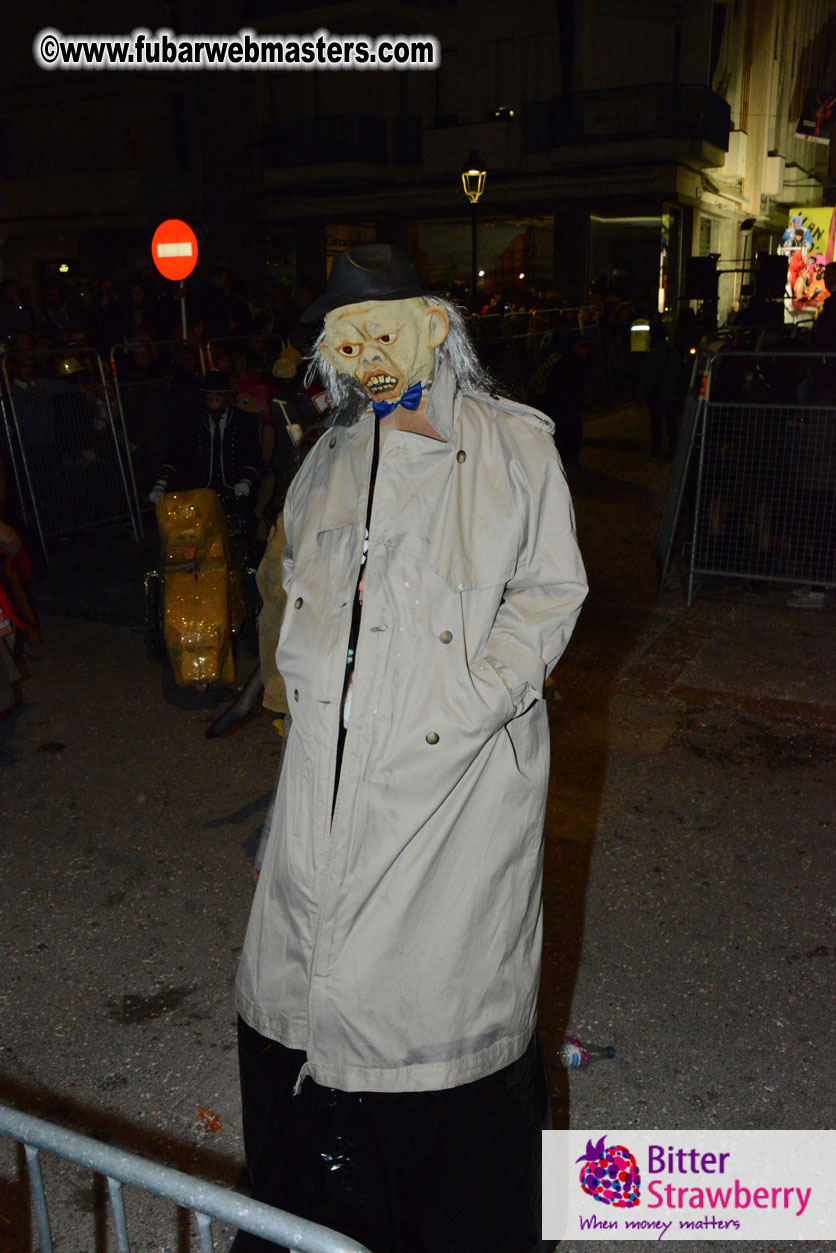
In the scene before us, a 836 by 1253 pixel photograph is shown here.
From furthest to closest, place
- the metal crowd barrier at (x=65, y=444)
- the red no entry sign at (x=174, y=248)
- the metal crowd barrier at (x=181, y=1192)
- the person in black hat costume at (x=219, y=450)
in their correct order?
the red no entry sign at (x=174, y=248) → the metal crowd barrier at (x=65, y=444) → the person in black hat costume at (x=219, y=450) → the metal crowd barrier at (x=181, y=1192)

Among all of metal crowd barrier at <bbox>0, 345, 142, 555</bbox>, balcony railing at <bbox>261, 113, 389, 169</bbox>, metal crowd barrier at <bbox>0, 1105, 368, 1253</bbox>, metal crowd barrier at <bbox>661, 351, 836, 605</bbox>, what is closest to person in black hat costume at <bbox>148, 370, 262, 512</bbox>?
metal crowd barrier at <bbox>0, 345, 142, 555</bbox>

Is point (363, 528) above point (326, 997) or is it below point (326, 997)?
above

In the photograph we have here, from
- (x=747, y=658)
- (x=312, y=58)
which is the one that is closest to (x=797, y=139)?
(x=312, y=58)

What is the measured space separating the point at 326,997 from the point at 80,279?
32.8 metres

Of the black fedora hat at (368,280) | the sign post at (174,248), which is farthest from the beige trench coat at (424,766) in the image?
the sign post at (174,248)

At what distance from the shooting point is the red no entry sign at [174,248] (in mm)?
13352

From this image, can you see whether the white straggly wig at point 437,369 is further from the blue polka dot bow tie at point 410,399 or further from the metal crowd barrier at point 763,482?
the metal crowd barrier at point 763,482

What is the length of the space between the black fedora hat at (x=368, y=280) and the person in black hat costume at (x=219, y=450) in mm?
4911

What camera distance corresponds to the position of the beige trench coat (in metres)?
1.95

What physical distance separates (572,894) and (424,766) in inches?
92.8

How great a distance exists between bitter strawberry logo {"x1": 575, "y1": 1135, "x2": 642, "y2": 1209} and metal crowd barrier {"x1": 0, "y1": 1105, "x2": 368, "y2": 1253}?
155 cm

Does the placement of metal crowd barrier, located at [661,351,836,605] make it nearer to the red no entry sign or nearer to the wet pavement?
the wet pavement

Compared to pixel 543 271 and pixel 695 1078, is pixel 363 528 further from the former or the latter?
pixel 543 271

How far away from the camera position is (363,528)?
6.77ft
